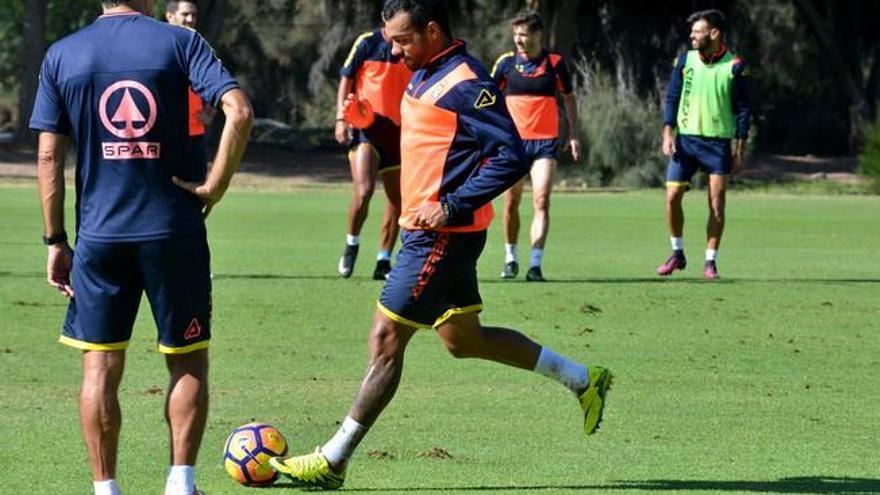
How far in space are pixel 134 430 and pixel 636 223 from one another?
730 inches

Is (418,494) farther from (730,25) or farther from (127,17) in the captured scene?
(730,25)

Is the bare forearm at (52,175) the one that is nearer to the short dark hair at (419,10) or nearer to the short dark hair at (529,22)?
the short dark hair at (419,10)

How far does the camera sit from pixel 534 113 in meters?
17.2

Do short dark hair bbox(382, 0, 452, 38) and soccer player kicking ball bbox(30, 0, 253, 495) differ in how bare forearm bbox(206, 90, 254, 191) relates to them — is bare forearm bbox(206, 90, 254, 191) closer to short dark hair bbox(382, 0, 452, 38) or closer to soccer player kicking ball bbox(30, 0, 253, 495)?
soccer player kicking ball bbox(30, 0, 253, 495)

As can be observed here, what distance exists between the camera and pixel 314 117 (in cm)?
6381

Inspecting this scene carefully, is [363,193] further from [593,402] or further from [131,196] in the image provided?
[131,196]

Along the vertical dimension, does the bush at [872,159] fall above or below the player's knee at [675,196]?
below

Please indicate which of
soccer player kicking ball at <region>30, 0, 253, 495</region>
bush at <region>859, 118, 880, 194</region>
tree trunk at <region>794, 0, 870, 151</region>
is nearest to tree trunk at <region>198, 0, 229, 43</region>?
tree trunk at <region>794, 0, 870, 151</region>

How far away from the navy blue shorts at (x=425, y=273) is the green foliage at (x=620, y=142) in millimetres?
31925


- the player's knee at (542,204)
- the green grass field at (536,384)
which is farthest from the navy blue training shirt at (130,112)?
the player's knee at (542,204)

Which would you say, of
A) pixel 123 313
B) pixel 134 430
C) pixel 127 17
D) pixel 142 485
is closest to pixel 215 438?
pixel 134 430

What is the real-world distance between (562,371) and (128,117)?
108 inches

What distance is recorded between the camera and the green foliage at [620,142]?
3975cm

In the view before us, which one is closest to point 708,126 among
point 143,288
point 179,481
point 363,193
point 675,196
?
point 675,196
